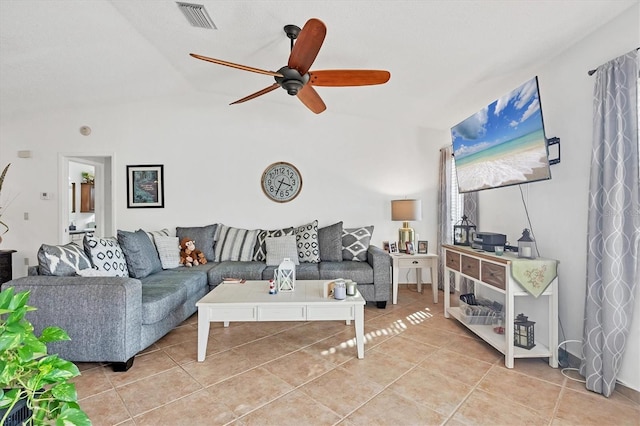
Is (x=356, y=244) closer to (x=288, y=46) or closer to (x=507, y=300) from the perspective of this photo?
(x=507, y=300)

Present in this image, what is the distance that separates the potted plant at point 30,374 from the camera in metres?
0.75

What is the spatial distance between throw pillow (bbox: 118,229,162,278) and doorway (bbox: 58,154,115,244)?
1.58 meters

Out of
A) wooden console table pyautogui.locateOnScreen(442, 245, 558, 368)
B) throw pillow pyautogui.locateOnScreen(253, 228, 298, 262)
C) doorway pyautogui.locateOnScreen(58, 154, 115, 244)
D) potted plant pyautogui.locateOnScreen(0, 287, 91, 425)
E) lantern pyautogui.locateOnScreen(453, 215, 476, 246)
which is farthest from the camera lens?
doorway pyautogui.locateOnScreen(58, 154, 115, 244)

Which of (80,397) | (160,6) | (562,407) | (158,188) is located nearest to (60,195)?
(158,188)

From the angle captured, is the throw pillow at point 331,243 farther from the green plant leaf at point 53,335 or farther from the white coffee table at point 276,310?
the green plant leaf at point 53,335

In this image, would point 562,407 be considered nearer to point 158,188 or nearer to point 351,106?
point 351,106

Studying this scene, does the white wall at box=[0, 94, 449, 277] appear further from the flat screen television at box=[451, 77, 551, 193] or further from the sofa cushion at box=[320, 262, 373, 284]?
the flat screen television at box=[451, 77, 551, 193]

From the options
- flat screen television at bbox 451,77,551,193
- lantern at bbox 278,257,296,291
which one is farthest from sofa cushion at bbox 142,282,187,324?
flat screen television at bbox 451,77,551,193

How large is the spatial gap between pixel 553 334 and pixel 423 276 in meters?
2.28

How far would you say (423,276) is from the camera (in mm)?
4445

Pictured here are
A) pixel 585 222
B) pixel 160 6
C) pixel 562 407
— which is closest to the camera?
pixel 562 407

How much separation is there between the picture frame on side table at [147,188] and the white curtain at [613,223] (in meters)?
4.70

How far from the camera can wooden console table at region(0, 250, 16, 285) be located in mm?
3943

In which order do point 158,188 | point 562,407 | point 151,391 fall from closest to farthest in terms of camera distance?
point 562,407 → point 151,391 → point 158,188
